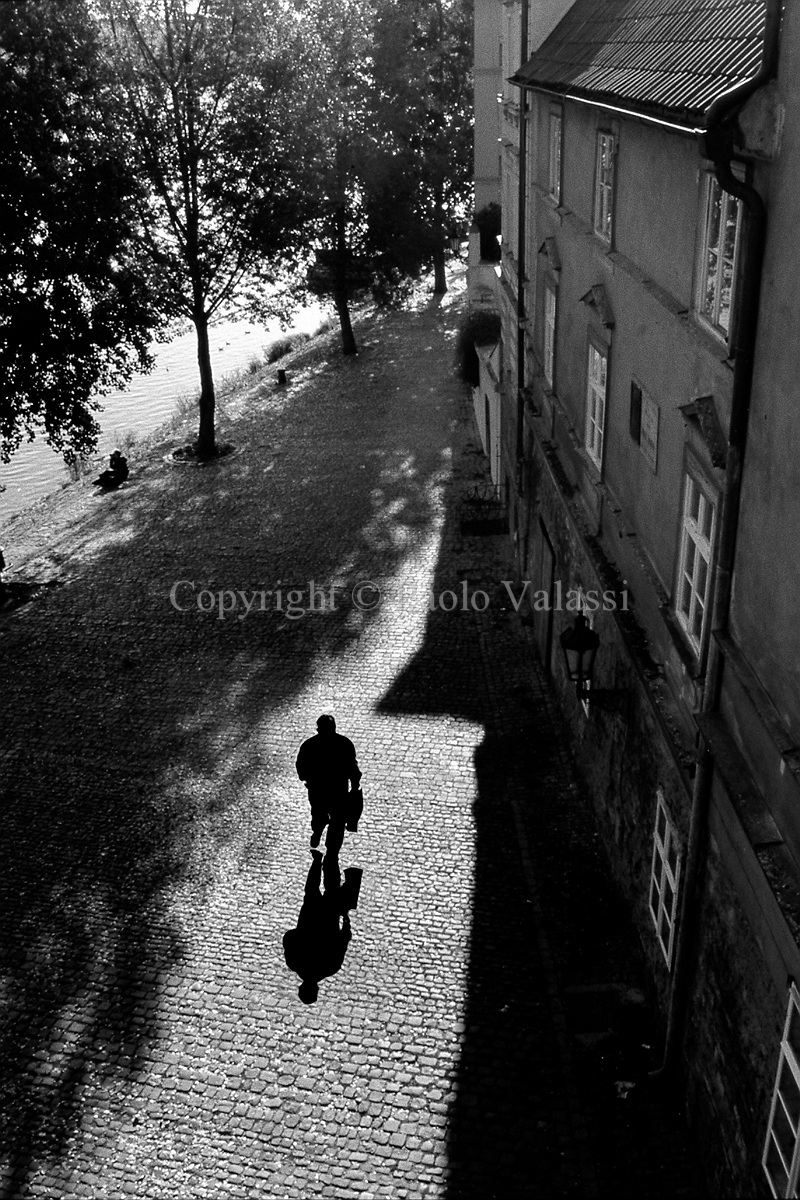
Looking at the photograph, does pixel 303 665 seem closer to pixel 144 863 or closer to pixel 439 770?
pixel 439 770

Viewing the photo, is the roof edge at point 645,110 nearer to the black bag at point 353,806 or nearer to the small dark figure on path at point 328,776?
the small dark figure on path at point 328,776

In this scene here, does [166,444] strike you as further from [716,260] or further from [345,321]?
[716,260]

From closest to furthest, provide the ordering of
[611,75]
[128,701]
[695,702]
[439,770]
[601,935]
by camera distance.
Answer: [695,702], [611,75], [601,935], [439,770], [128,701]

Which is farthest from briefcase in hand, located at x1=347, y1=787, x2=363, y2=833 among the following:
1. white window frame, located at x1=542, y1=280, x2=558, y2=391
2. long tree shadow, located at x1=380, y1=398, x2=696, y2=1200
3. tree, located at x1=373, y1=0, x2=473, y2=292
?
tree, located at x1=373, y1=0, x2=473, y2=292

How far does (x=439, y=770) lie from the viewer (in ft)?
42.2

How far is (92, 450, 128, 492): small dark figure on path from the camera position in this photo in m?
25.1

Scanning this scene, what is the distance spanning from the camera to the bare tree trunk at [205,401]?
86.3ft

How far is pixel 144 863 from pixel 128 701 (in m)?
3.85

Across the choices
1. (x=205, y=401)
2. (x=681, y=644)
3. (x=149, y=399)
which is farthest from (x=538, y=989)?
(x=149, y=399)

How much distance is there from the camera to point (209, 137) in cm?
2511

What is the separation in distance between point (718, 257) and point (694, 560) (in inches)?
82.9

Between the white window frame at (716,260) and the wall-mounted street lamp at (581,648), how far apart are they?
341cm

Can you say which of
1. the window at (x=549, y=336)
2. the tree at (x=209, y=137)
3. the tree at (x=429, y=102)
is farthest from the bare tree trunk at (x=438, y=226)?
the window at (x=549, y=336)

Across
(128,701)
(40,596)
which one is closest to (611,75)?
(128,701)
